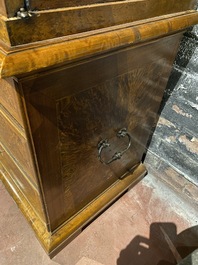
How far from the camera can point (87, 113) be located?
2.13ft

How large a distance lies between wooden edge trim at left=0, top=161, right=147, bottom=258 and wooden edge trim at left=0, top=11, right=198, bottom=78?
79 cm

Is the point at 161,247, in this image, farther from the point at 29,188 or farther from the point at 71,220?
the point at 29,188

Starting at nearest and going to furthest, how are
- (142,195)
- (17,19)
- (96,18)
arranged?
(17,19), (96,18), (142,195)

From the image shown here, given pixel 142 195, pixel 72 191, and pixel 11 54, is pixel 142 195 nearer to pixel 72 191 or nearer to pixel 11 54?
pixel 72 191

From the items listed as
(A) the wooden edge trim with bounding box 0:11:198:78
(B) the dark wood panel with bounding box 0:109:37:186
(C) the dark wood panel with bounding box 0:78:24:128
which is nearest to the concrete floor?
(B) the dark wood panel with bounding box 0:109:37:186

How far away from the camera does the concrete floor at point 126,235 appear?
1032 mm

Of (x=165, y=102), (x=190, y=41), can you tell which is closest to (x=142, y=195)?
(x=165, y=102)

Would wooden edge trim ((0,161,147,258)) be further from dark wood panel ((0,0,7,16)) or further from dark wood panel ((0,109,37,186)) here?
dark wood panel ((0,0,7,16))

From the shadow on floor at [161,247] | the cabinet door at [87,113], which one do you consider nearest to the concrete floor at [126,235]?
the shadow on floor at [161,247]

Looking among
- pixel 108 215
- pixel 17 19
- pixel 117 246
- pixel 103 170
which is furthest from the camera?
pixel 108 215

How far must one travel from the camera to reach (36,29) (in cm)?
39

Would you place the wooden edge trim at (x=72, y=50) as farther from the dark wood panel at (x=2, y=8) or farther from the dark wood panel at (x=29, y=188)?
A: the dark wood panel at (x=29, y=188)

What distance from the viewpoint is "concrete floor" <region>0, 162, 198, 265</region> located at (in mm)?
1032

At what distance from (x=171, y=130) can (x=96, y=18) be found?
757 millimetres
